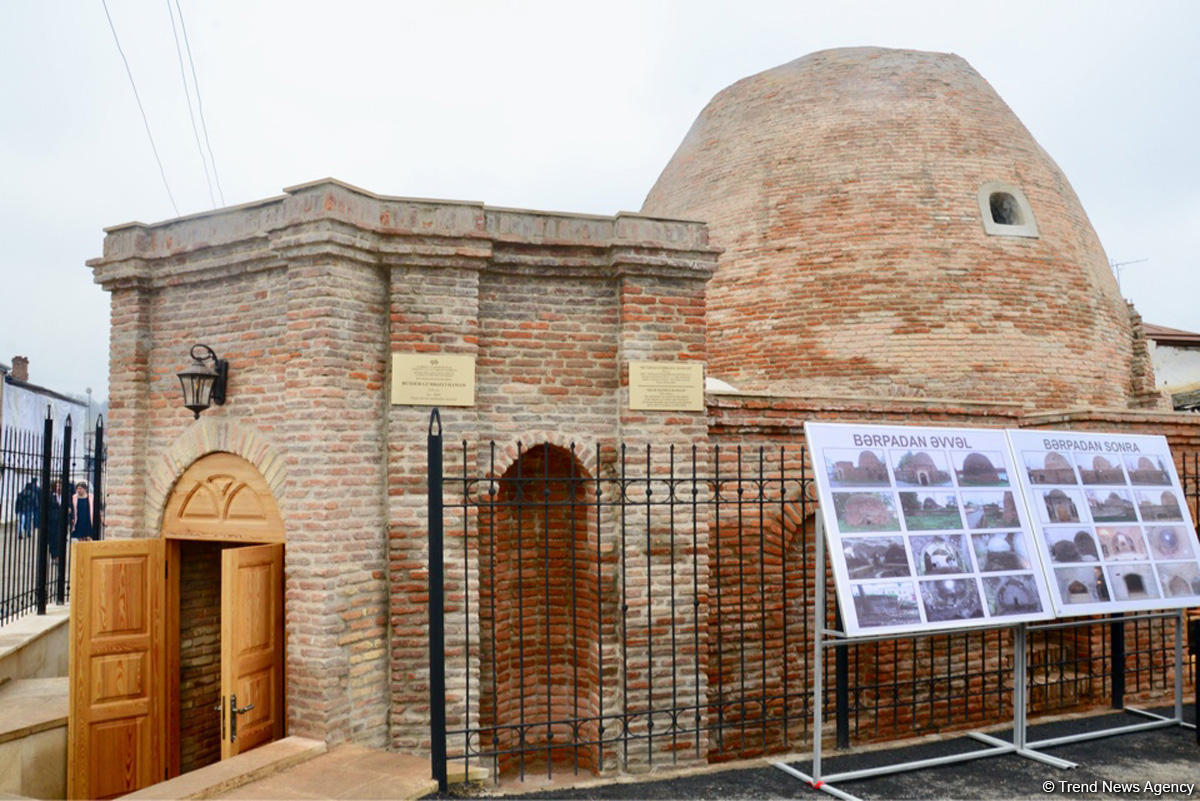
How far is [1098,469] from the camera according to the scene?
5.89 meters

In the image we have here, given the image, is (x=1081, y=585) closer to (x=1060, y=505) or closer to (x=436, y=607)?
(x=1060, y=505)

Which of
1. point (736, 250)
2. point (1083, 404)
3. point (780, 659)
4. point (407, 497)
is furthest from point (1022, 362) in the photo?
point (407, 497)

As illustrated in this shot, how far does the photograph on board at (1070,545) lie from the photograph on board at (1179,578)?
0.68 meters

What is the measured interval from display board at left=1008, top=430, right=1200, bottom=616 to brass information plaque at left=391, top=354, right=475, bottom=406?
3.89 meters

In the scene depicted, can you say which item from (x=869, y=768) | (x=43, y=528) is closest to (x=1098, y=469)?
(x=869, y=768)

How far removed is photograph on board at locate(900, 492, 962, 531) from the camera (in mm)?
5074

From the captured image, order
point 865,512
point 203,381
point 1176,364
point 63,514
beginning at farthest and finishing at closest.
Result: point 1176,364 < point 63,514 < point 203,381 < point 865,512

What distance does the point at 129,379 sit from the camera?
7.07m

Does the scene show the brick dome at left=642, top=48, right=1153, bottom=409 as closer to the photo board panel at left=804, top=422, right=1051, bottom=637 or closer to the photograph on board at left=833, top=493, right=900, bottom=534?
the photo board panel at left=804, top=422, right=1051, bottom=637

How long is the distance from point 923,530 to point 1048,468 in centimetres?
129

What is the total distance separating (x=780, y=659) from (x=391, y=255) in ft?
17.3

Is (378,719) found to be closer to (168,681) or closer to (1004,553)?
(168,681)

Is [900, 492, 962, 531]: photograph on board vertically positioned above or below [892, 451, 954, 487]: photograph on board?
below

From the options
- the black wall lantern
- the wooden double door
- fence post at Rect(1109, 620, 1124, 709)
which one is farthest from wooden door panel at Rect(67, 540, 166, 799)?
fence post at Rect(1109, 620, 1124, 709)
